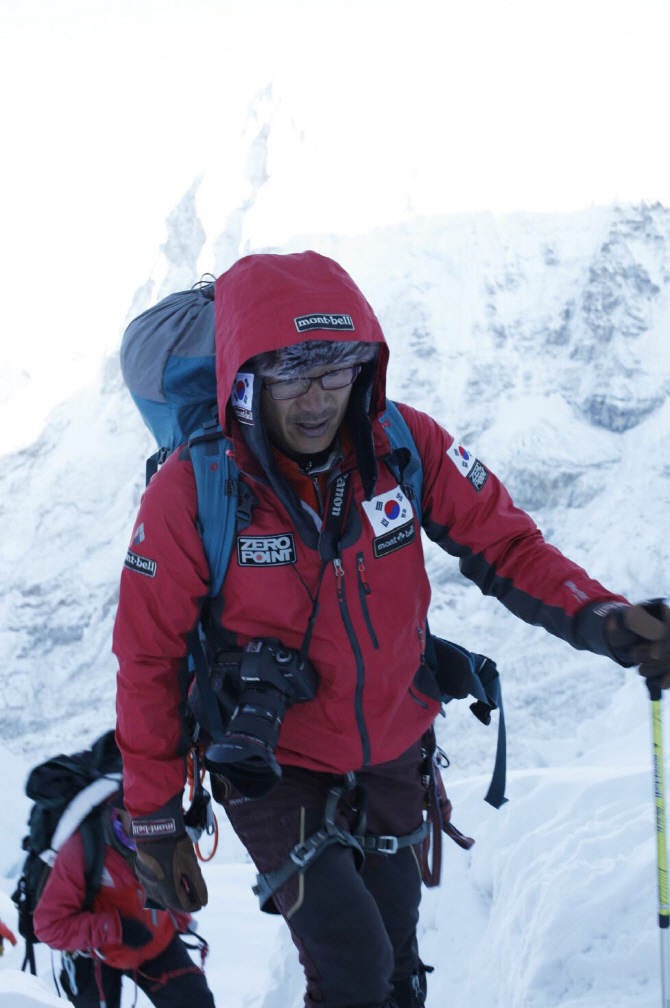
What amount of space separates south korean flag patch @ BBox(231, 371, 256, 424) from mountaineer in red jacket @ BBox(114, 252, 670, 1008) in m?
0.01

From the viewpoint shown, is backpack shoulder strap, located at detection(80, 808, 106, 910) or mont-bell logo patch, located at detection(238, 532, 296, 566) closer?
mont-bell logo patch, located at detection(238, 532, 296, 566)

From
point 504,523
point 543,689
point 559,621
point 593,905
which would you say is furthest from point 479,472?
point 543,689

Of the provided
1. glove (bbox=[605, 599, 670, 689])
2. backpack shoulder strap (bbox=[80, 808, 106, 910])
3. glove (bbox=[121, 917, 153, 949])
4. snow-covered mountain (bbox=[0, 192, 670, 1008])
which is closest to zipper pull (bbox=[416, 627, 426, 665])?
glove (bbox=[605, 599, 670, 689])

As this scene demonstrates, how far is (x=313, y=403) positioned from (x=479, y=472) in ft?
2.13

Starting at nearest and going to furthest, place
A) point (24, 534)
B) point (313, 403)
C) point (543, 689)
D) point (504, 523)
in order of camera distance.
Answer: point (313, 403) < point (504, 523) < point (543, 689) < point (24, 534)

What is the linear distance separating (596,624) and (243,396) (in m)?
1.18

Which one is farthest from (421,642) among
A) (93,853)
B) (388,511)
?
(93,853)

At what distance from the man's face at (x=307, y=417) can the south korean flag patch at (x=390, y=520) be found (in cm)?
24

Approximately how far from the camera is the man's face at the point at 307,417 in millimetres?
2420

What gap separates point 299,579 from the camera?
7.91 feet

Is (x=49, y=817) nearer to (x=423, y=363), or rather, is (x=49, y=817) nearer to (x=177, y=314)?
(x=177, y=314)

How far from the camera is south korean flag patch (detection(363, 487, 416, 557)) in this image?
2.50 meters

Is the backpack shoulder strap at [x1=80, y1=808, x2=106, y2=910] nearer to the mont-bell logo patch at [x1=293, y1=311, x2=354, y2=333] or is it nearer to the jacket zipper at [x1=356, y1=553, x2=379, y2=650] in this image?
the jacket zipper at [x1=356, y1=553, x2=379, y2=650]

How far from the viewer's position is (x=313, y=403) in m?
2.42
